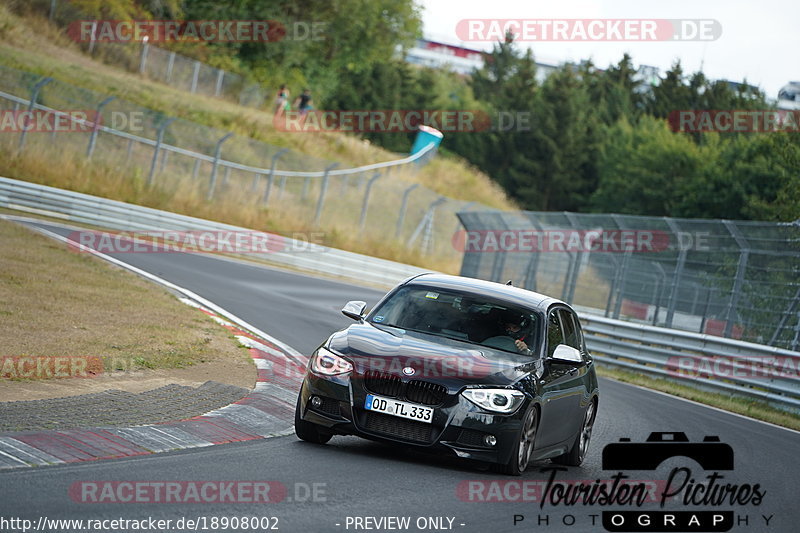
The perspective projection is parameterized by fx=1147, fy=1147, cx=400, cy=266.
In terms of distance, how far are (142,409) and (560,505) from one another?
10.6ft

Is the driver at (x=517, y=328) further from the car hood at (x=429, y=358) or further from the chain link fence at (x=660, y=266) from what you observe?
the chain link fence at (x=660, y=266)

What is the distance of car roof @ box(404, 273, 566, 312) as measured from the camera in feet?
30.9

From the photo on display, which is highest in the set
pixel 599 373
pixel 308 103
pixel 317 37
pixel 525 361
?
pixel 317 37

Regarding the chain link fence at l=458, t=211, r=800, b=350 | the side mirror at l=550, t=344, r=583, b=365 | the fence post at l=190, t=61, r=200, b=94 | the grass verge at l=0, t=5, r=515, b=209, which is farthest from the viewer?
the fence post at l=190, t=61, r=200, b=94

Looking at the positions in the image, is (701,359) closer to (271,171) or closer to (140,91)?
(271,171)

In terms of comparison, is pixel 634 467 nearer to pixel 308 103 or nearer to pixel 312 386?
pixel 312 386

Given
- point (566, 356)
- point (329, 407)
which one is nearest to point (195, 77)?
point (566, 356)

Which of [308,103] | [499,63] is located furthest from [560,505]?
[499,63]

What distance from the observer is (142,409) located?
28.5 ft

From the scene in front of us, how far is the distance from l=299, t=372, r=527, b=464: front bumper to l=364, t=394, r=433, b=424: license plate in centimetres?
3

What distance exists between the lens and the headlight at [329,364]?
8180mm

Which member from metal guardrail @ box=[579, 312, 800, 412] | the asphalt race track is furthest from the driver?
metal guardrail @ box=[579, 312, 800, 412]

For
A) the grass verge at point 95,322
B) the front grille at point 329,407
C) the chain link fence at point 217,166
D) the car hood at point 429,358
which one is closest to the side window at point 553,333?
the car hood at point 429,358

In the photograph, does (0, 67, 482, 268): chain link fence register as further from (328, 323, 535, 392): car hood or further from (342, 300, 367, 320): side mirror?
(328, 323, 535, 392): car hood
